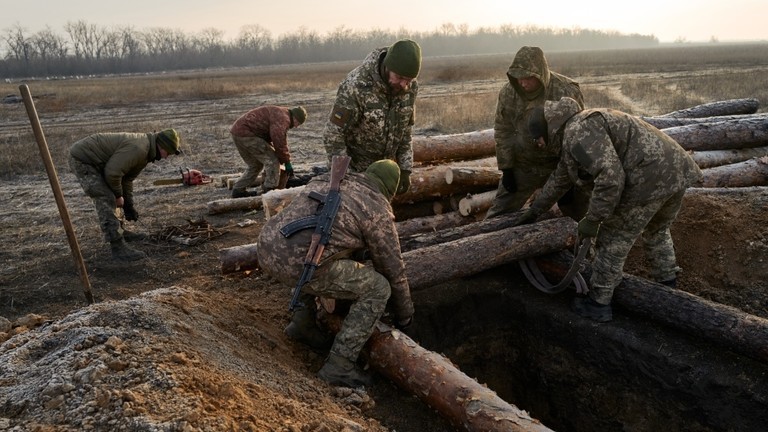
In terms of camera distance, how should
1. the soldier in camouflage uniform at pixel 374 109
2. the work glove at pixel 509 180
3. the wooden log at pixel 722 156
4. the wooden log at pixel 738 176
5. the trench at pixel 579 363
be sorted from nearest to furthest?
the trench at pixel 579 363
the soldier in camouflage uniform at pixel 374 109
the work glove at pixel 509 180
the wooden log at pixel 738 176
the wooden log at pixel 722 156

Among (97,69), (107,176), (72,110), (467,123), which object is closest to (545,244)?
(107,176)

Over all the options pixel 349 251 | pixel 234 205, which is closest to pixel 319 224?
pixel 349 251

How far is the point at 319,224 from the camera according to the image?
3.44 meters

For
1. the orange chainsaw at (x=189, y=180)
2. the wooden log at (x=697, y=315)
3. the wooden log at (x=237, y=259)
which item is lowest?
the orange chainsaw at (x=189, y=180)

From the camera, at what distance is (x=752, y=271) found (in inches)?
200

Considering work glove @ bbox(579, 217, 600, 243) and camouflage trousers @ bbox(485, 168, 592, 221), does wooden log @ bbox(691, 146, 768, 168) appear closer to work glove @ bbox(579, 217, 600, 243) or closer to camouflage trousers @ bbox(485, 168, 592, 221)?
camouflage trousers @ bbox(485, 168, 592, 221)

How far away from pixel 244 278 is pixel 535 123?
345 cm

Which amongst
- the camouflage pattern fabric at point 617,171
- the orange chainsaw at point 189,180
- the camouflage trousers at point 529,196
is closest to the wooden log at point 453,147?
the camouflage trousers at point 529,196

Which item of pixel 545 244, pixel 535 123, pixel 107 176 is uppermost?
pixel 535 123

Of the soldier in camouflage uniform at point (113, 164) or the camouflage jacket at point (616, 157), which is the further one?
the soldier in camouflage uniform at point (113, 164)

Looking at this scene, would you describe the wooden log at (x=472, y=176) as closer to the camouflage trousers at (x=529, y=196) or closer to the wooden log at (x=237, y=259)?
the camouflage trousers at (x=529, y=196)

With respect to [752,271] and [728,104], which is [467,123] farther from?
[752,271]

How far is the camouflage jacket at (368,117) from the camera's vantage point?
4.92 meters

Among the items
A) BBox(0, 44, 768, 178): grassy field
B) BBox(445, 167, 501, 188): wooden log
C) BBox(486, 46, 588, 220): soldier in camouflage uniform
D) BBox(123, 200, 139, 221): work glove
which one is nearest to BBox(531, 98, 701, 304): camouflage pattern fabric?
BBox(486, 46, 588, 220): soldier in camouflage uniform
